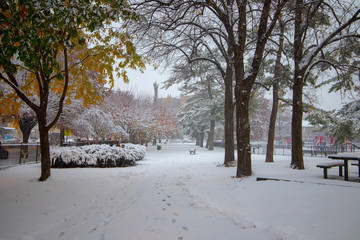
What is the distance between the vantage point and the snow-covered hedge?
12109 millimetres

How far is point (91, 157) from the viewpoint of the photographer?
12797 millimetres

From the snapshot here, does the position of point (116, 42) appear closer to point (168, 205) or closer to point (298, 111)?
point (168, 205)

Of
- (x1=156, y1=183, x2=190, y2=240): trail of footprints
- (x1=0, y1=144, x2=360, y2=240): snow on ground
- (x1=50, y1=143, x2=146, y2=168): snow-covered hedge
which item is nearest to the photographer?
(x1=0, y1=144, x2=360, y2=240): snow on ground

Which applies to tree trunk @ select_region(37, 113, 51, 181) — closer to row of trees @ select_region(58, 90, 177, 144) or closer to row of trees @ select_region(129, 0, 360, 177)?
row of trees @ select_region(129, 0, 360, 177)

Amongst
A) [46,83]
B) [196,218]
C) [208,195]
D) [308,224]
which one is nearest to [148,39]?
[46,83]

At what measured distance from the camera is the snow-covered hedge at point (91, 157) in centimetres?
1211

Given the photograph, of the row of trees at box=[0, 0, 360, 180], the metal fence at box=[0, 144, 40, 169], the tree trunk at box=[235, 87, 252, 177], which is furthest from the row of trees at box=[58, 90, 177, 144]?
the tree trunk at box=[235, 87, 252, 177]

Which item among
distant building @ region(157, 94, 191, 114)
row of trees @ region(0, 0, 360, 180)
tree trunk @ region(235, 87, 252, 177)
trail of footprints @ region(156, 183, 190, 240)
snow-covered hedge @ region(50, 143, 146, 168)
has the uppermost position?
distant building @ region(157, 94, 191, 114)

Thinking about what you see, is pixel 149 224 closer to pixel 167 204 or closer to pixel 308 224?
pixel 167 204

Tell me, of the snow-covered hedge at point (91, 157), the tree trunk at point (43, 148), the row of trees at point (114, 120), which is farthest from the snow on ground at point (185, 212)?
the row of trees at point (114, 120)

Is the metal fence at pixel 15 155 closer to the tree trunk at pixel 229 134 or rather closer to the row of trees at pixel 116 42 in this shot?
the row of trees at pixel 116 42

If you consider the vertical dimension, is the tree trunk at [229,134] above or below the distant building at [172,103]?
below

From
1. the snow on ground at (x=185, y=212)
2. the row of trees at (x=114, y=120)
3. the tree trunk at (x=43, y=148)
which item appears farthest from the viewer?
the row of trees at (x=114, y=120)

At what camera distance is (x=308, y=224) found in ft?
12.6
